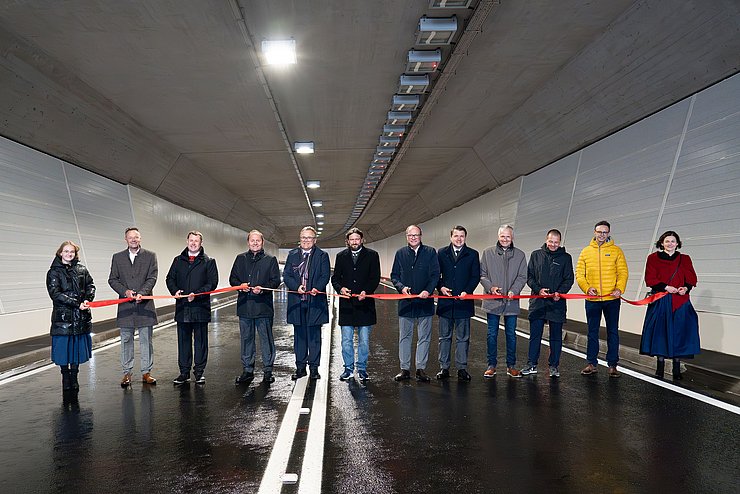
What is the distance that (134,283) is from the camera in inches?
312

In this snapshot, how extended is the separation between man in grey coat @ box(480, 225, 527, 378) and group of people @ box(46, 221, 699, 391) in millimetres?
15

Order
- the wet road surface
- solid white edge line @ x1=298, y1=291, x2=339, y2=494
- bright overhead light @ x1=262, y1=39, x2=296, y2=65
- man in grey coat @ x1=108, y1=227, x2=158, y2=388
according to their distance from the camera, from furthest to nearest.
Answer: bright overhead light @ x1=262, y1=39, x2=296, y2=65 < man in grey coat @ x1=108, y1=227, x2=158, y2=388 < the wet road surface < solid white edge line @ x1=298, y1=291, x2=339, y2=494

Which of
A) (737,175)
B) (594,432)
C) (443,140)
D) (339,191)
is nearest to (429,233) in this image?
(339,191)

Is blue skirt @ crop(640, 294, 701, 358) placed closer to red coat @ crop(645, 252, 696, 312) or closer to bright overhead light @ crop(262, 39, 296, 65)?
red coat @ crop(645, 252, 696, 312)

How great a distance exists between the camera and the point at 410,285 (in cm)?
807

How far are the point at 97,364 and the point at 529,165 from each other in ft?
42.0

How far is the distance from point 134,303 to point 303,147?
10458 mm

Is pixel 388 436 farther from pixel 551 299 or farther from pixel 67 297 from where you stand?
pixel 67 297

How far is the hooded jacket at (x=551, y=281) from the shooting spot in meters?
8.09

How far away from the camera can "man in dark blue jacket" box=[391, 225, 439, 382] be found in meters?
7.93

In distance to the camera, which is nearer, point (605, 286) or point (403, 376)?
point (403, 376)

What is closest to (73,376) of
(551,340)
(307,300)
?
(307,300)

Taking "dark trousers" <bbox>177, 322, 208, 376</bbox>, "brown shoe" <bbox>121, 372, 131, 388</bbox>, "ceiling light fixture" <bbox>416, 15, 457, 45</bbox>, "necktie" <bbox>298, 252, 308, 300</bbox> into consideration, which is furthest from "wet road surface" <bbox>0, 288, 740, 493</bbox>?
"ceiling light fixture" <bbox>416, 15, 457, 45</bbox>

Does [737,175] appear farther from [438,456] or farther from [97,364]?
[97,364]
